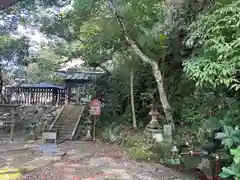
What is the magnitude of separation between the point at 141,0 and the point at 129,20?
28.0 inches

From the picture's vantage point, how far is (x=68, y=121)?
1034cm

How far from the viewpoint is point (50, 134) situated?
8.35 meters

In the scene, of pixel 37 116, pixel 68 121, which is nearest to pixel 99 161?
pixel 68 121

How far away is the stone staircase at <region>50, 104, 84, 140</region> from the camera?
928 centimetres

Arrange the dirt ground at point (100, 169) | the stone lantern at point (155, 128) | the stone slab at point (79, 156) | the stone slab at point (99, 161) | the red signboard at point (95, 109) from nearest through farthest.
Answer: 1. the dirt ground at point (100, 169)
2. the stone slab at point (99, 161)
3. the stone slab at point (79, 156)
4. the stone lantern at point (155, 128)
5. the red signboard at point (95, 109)

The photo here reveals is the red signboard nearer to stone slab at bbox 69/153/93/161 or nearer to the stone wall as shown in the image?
stone slab at bbox 69/153/93/161

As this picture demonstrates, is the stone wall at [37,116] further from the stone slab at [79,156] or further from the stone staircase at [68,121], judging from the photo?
the stone slab at [79,156]

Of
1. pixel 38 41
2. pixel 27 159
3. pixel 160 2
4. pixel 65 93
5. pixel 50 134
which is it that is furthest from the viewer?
pixel 38 41

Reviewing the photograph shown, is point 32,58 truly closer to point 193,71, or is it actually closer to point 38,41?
point 38,41

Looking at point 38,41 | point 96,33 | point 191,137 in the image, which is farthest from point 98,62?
point 38,41

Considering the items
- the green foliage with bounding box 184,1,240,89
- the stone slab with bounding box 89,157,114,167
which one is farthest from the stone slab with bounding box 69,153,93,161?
the green foliage with bounding box 184,1,240,89

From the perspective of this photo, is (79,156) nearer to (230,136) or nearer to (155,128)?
(155,128)

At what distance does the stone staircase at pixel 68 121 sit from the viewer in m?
9.28

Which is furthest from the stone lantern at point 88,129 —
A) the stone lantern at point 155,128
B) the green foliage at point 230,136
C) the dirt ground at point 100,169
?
the green foliage at point 230,136
